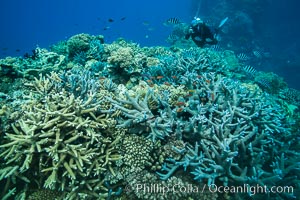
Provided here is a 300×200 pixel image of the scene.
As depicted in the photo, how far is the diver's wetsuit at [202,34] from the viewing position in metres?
8.30

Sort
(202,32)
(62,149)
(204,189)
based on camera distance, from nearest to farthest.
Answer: (62,149)
(204,189)
(202,32)

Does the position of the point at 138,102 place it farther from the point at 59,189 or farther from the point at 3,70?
the point at 3,70

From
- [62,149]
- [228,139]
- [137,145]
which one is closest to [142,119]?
[137,145]

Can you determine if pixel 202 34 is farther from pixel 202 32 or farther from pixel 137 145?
pixel 137 145

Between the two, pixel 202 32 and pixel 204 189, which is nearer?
pixel 204 189

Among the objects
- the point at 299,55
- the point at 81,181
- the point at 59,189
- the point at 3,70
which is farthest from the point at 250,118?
the point at 299,55

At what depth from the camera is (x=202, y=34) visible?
8.43 metres

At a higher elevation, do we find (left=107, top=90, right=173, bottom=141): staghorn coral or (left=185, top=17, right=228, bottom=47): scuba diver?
(left=185, top=17, right=228, bottom=47): scuba diver

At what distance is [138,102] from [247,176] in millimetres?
2103

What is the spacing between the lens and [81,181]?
3.21m

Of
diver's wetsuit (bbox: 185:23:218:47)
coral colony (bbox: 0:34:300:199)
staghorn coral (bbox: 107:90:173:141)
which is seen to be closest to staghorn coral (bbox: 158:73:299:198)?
coral colony (bbox: 0:34:300:199)

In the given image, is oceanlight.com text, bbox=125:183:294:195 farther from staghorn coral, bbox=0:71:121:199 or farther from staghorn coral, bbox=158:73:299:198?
staghorn coral, bbox=0:71:121:199

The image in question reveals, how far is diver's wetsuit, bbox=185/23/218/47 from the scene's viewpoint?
8.30 m

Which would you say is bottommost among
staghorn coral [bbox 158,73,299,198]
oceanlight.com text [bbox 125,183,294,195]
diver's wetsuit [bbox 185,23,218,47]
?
oceanlight.com text [bbox 125,183,294,195]
